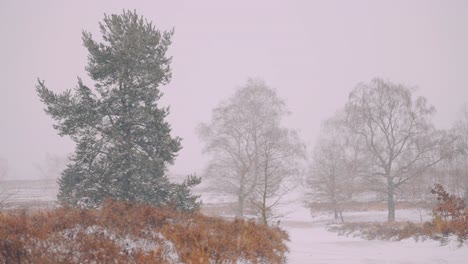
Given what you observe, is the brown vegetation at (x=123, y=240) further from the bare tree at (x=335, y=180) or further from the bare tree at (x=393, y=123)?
the bare tree at (x=335, y=180)

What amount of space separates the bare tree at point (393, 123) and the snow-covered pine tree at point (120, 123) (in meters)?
17.0

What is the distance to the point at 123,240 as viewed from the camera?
8125mm

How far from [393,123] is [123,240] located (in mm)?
23127

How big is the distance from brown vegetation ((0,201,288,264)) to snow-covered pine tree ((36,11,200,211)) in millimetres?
2441

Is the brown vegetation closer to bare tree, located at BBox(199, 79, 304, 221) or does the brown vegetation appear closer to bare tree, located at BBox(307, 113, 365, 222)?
bare tree, located at BBox(199, 79, 304, 221)

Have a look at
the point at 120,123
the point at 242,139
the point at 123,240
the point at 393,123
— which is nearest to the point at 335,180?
the point at 393,123

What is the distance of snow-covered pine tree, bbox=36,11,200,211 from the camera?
1317cm

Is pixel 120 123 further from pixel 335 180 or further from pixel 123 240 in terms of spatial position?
pixel 335 180

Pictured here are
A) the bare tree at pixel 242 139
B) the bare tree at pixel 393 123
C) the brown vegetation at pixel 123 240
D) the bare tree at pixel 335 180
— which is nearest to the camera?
the brown vegetation at pixel 123 240

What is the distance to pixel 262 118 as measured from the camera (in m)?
28.4

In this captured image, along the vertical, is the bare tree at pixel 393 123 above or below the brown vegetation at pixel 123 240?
above

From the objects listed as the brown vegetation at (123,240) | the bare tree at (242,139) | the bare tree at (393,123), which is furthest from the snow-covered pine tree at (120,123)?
the bare tree at (393,123)

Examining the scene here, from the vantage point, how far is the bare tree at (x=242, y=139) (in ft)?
90.0

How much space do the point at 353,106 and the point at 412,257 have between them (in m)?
16.9
